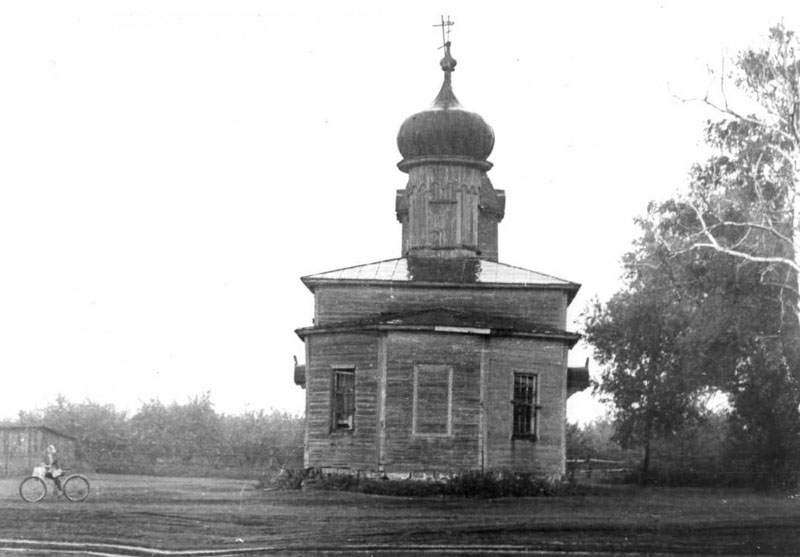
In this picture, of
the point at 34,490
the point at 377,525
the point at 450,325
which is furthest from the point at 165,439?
the point at 377,525

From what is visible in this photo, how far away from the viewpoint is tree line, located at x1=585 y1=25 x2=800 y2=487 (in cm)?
3055

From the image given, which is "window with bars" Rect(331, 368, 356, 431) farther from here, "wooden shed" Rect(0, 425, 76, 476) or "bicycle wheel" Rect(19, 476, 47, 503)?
"bicycle wheel" Rect(19, 476, 47, 503)

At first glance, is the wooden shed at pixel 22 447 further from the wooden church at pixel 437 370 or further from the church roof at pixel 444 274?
the church roof at pixel 444 274

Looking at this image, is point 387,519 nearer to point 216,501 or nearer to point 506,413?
point 216,501

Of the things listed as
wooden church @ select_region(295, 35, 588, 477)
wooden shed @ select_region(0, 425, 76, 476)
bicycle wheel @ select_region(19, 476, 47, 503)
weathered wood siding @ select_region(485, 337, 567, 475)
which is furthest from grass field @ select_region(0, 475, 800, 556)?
wooden shed @ select_region(0, 425, 76, 476)

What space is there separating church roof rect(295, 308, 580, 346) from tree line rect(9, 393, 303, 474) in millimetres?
11094

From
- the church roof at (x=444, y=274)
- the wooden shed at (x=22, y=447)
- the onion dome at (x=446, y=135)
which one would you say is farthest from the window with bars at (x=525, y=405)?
the wooden shed at (x=22, y=447)

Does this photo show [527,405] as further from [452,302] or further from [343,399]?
[343,399]

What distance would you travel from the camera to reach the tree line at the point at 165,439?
39688 millimetres

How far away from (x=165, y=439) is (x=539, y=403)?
62.9 ft

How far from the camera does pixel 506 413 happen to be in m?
28.5

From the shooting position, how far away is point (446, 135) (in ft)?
110

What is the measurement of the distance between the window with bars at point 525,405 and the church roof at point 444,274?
2716mm

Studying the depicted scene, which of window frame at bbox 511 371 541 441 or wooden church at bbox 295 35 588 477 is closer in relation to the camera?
wooden church at bbox 295 35 588 477
